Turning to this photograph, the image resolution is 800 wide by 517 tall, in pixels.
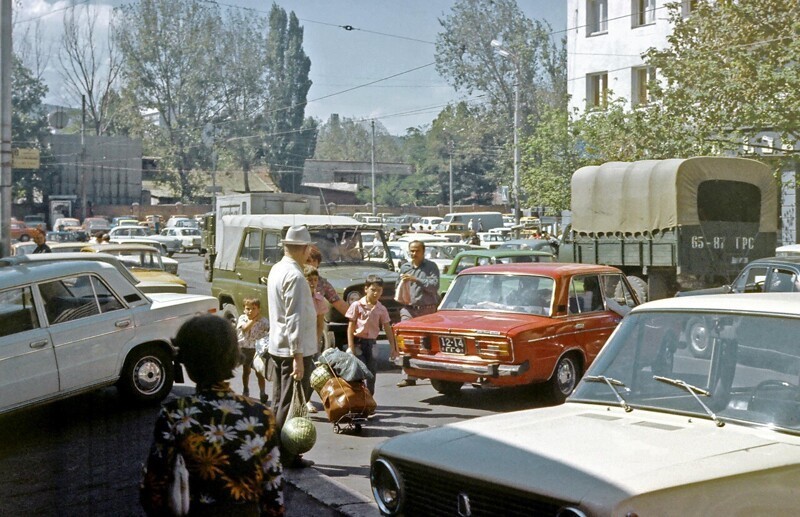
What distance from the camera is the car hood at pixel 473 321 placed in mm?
9961

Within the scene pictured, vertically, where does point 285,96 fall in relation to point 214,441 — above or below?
above

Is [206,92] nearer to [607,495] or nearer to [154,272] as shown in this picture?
[154,272]

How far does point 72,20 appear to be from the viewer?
61.0 metres

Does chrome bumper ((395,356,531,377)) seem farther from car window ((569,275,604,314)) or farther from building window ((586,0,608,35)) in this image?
building window ((586,0,608,35))

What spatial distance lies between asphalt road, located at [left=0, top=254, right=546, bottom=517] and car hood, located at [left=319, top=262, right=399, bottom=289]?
236cm

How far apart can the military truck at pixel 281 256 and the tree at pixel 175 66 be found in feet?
191

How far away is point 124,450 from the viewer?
853 cm

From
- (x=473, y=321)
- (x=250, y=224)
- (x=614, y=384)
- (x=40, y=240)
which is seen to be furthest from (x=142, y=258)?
(x=614, y=384)

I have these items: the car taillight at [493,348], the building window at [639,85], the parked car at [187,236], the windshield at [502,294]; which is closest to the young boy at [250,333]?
the windshield at [502,294]

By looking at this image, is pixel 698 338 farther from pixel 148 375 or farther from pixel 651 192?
pixel 651 192

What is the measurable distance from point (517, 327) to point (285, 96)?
73.6 meters

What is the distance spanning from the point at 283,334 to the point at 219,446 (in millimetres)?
4076

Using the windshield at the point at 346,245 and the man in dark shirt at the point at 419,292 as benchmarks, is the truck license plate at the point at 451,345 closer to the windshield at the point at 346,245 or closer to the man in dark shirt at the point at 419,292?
the man in dark shirt at the point at 419,292

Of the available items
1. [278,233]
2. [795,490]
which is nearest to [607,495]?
[795,490]
